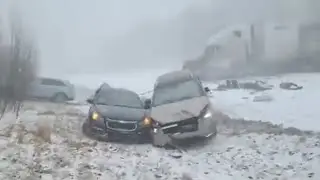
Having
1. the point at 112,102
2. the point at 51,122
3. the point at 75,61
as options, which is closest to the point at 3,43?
the point at 51,122

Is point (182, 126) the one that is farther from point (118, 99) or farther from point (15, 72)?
point (15, 72)

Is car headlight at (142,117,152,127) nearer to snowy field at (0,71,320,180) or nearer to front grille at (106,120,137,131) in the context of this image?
front grille at (106,120,137,131)

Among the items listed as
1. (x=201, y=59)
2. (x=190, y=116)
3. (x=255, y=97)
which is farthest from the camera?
(x=201, y=59)

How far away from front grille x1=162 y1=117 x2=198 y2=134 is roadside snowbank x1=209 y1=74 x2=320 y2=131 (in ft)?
17.3

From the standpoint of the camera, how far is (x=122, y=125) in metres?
13.3

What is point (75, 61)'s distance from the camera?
74188 mm

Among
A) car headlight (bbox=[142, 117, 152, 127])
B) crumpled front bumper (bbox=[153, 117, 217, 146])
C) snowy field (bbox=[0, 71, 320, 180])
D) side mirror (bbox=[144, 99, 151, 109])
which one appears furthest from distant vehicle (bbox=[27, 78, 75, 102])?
crumpled front bumper (bbox=[153, 117, 217, 146])

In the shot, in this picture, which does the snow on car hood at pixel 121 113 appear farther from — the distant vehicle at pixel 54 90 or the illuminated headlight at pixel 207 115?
the distant vehicle at pixel 54 90

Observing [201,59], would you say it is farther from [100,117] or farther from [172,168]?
[172,168]

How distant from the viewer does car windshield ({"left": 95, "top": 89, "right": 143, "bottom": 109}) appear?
48.9 feet

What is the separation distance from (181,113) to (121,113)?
5.65 feet

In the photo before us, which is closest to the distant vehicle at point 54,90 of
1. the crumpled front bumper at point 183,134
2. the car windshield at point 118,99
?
the car windshield at point 118,99

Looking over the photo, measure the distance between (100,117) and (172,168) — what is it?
3972mm

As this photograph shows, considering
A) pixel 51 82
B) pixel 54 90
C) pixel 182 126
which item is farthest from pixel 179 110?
pixel 51 82
